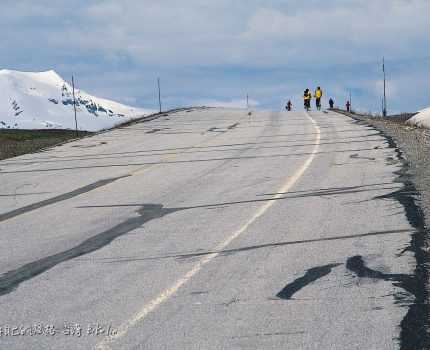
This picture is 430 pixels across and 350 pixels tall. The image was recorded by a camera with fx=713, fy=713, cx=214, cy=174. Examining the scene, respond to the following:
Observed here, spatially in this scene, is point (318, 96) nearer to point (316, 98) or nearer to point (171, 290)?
point (316, 98)

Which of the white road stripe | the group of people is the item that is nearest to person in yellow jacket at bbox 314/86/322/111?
the group of people

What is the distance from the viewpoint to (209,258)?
7816mm

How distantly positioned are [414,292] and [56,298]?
10.6 feet

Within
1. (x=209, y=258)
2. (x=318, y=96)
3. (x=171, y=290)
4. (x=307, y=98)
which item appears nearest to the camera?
(x=171, y=290)

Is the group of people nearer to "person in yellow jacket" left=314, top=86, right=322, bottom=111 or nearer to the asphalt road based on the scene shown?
"person in yellow jacket" left=314, top=86, right=322, bottom=111

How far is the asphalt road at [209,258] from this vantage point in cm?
549

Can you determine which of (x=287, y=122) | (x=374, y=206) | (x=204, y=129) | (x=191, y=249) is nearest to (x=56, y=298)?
(x=191, y=249)

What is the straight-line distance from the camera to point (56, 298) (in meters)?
6.48

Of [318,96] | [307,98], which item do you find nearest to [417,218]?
[318,96]

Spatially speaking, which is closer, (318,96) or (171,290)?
(171,290)

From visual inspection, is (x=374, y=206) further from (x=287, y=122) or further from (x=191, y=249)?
(x=287, y=122)

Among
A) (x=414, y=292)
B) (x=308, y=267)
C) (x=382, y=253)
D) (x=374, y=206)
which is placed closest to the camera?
(x=414, y=292)

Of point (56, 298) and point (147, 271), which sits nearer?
point (56, 298)

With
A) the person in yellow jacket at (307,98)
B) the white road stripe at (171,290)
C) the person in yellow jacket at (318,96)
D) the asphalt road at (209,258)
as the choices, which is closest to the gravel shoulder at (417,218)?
the asphalt road at (209,258)
